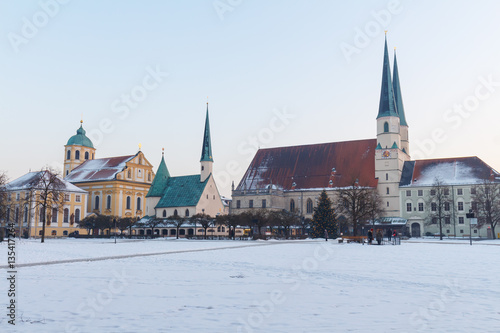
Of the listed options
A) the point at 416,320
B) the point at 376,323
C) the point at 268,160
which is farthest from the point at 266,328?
the point at 268,160

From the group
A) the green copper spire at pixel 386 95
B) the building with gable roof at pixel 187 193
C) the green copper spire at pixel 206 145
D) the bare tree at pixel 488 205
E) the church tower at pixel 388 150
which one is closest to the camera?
the bare tree at pixel 488 205

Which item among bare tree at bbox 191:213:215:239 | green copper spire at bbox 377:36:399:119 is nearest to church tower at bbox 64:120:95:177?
bare tree at bbox 191:213:215:239

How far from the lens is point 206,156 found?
8694cm

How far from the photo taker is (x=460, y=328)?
26.1ft

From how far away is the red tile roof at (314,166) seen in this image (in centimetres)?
8481

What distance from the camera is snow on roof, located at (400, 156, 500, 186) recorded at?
3029 inches

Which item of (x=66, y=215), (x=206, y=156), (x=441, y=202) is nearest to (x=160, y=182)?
(x=206, y=156)

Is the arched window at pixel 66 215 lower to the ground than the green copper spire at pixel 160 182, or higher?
lower

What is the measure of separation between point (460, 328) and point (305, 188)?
79.1 meters

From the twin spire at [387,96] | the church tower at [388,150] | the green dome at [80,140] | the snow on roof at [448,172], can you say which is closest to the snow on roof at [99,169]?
the green dome at [80,140]

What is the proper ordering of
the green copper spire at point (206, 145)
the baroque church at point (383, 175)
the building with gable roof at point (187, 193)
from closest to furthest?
the baroque church at point (383, 175) → the building with gable roof at point (187, 193) → the green copper spire at point (206, 145)

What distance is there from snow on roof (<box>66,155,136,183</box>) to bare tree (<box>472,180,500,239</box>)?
62706mm

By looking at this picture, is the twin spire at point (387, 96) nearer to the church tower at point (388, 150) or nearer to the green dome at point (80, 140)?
the church tower at point (388, 150)

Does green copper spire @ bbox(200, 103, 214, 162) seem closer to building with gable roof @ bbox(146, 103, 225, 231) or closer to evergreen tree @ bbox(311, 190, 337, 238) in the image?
building with gable roof @ bbox(146, 103, 225, 231)
